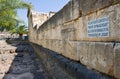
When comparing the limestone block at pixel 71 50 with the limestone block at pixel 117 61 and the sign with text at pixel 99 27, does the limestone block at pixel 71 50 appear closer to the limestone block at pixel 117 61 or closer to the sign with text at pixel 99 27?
the sign with text at pixel 99 27

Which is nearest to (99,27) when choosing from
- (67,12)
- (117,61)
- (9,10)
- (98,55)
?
(98,55)

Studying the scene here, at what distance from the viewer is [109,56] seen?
2227 mm

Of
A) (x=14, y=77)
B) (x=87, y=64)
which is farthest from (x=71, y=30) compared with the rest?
(x=14, y=77)

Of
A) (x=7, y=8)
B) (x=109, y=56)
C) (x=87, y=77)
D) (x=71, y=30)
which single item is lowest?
(x=87, y=77)

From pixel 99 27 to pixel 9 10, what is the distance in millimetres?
27693

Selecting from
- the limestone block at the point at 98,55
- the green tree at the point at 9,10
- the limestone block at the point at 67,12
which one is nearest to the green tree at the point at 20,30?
the green tree at the point at 9,10

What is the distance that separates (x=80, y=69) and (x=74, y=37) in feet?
2.90

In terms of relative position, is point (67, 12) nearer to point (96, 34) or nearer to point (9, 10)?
point (96, 34)

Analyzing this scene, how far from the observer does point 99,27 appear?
8.06 ft

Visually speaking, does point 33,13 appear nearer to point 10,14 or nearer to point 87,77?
point 87,77

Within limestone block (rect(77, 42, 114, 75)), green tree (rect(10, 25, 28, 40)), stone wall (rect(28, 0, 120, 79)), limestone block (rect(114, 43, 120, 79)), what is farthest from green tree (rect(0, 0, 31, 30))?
limestone block (rect(114, 43, 120, 79))

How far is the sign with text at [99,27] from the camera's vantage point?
2325 mm

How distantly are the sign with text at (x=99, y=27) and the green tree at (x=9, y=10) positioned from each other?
25.8 metres

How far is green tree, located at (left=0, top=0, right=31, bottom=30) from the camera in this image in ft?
93.4
